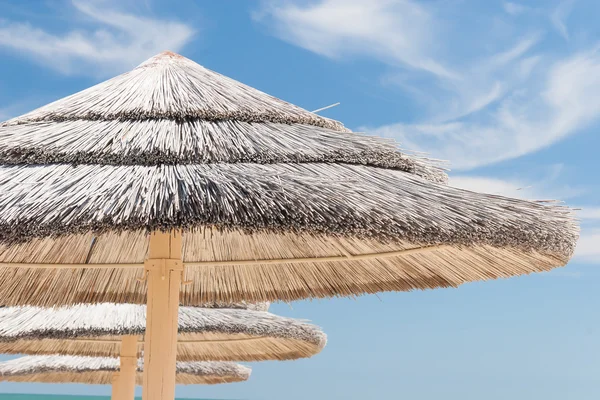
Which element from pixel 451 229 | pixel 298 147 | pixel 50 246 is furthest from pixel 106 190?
pixel 50 246

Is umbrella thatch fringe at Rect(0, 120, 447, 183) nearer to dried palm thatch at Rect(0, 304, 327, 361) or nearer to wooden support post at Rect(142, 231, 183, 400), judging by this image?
wooden support post at Rect(142, 231, 183, 400)

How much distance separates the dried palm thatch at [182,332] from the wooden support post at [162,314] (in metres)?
2.73

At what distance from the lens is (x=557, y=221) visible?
11.7 ft

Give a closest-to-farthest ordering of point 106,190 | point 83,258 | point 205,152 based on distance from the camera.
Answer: point 106,190 → point 205,152 → point 83,258

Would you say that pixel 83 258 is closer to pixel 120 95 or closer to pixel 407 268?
pixel 120 95

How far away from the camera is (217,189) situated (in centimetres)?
304

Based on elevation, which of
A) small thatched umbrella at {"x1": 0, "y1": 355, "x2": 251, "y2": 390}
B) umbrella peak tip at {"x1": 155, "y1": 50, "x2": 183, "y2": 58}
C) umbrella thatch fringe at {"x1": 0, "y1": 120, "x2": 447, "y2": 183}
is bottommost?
small thatched umbrella at {"x1": 0, "y1": 355, "x2": 251, "y2": 390}

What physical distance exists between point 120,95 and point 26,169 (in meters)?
0.66

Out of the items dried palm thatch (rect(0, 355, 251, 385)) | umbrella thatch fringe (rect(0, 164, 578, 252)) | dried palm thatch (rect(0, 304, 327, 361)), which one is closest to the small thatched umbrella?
dried palm thatch (rect(0, 355, 251, 385))

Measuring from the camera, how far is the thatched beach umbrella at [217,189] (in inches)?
118

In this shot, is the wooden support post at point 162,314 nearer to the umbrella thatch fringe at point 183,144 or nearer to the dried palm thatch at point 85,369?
the umbrella thatch fringe at point 183,144

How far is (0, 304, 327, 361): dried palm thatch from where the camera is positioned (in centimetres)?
648

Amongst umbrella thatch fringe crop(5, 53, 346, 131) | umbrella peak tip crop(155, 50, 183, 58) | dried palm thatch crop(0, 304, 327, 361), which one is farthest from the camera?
dried palm thatch crop(0, 304, 327, 361)

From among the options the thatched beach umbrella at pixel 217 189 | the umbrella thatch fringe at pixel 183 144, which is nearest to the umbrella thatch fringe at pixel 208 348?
the thatched beach umbrella at pixel 217 189
